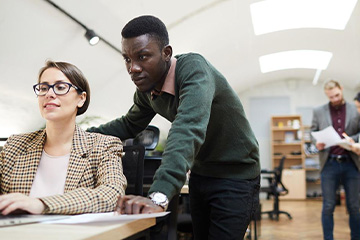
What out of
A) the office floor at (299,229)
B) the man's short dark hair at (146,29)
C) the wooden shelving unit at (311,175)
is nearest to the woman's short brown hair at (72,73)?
the man's short dark hair at (146,29)

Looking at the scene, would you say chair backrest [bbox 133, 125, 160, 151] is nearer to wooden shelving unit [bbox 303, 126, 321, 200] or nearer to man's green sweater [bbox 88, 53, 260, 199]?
man's green sweater [bbox 88, 53, 260, 199]

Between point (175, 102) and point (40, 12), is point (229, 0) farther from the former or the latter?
point (175, 102)

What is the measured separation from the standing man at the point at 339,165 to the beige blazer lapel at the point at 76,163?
2426 mm

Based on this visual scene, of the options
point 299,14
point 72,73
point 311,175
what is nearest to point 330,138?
point 72,73

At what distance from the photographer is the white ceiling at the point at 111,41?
3.62m

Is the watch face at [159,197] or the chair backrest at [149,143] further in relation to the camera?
the chair backrest at [149,143]

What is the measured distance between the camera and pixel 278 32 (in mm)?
7523

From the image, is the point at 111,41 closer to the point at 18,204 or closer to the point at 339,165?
the point at 339,165

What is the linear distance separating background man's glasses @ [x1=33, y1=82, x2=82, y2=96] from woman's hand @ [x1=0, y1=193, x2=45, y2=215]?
0.55m

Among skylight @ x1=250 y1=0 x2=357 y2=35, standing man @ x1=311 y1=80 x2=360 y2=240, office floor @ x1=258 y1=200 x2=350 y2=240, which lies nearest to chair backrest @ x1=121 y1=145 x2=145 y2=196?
standing man @ x1=311 y1=80 x2=360 y2=240

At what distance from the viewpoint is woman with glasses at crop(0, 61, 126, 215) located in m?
1.21

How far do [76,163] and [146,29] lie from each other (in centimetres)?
50

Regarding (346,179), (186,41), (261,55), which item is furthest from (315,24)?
(346,179)

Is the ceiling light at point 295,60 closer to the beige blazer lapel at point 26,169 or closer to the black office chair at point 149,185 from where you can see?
the black office chair at point 149,185
